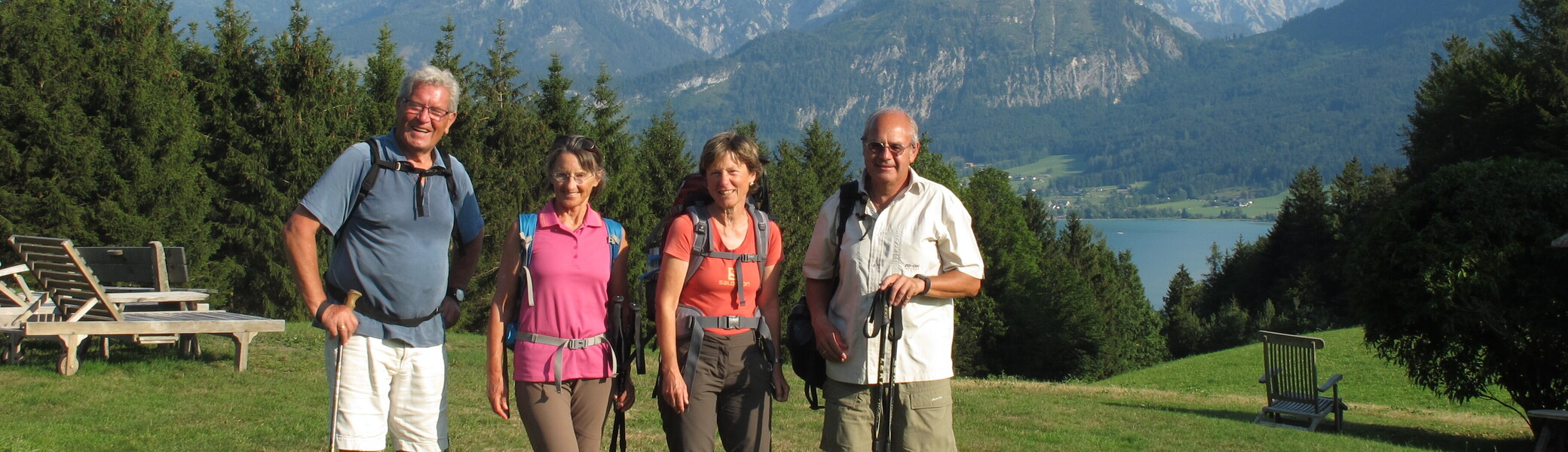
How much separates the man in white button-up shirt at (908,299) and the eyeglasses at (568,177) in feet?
2.99

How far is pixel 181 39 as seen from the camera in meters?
28.5

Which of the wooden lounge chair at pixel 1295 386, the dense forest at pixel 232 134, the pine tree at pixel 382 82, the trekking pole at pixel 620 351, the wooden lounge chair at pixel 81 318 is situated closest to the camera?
the trekking pole at pixel 620 351

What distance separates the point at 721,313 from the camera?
4164mm

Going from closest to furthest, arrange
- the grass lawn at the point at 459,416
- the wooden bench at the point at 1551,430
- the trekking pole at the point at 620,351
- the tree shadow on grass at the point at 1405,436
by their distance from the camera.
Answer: the trekking pole at the point at 620,351
the grass lawn at the point at 459,416
the wooden bench at the point at 1551,430
the tree shadow on grass at the point at 1405,436

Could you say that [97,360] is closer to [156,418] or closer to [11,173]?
[156,418]

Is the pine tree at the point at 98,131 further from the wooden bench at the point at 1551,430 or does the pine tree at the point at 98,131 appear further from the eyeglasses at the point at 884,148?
the wooden bench at the point at 1551,430

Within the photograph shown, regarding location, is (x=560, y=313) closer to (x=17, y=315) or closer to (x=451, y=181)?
(x=451, y=181)

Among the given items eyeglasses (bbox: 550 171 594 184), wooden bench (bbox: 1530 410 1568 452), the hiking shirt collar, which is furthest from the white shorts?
wooden bench (bbox: 1530 410 1568 452)

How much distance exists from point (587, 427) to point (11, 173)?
22.6 metres

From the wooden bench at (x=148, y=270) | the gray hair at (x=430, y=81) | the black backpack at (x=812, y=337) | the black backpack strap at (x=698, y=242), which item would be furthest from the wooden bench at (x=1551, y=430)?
the wooden bench at (x=148, y=270)

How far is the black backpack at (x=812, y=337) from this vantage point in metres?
4.22

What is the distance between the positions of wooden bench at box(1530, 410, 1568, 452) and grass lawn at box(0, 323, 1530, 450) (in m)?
0.96

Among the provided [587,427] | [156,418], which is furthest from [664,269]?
[156,418]

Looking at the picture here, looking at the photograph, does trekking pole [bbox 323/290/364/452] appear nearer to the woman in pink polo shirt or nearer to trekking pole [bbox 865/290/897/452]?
the woman in pink polo shirt
